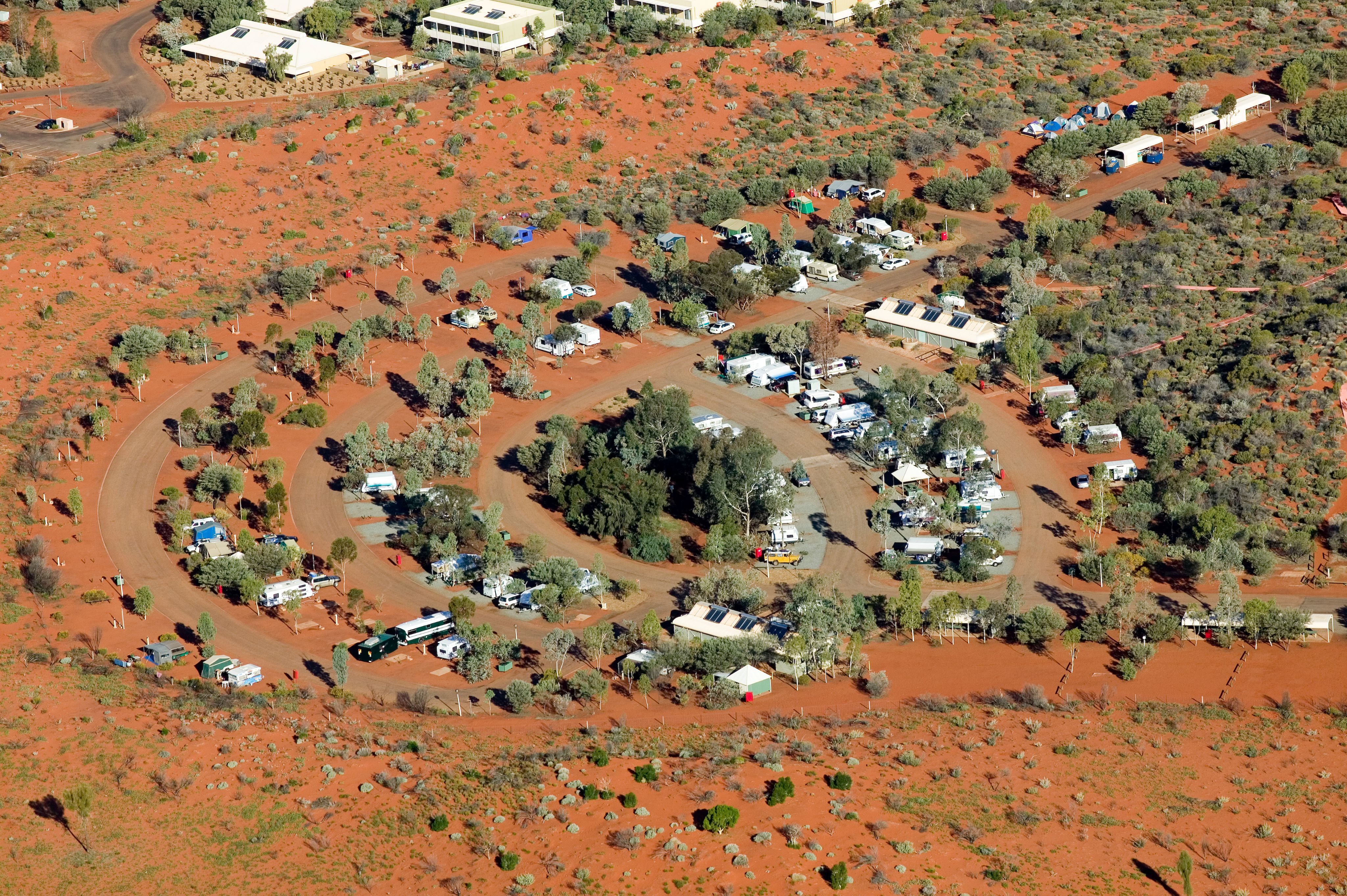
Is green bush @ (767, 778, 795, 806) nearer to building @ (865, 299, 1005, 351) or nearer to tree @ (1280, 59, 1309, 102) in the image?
building @ (865, 299, 1005, 351)

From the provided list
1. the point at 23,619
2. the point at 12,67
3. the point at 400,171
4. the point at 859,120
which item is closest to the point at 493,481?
the point at 23,619

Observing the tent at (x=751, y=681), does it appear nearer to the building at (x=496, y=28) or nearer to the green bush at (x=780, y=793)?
the green bush at (x=780, y=793)

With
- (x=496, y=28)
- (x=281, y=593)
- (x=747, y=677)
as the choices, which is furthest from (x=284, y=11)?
(x=747, y=677)

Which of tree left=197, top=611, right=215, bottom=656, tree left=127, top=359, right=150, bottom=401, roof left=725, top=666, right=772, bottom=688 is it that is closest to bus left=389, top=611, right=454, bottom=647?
tree left=197, top=611, right=215, bottom=656

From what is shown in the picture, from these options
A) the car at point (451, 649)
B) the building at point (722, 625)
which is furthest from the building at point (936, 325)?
the car at point (451, 649)

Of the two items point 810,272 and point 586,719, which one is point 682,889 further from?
point 810,272

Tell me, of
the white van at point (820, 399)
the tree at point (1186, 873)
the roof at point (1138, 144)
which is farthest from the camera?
the roof at point (1138, 144)

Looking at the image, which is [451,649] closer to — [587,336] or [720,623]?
[720,623]
